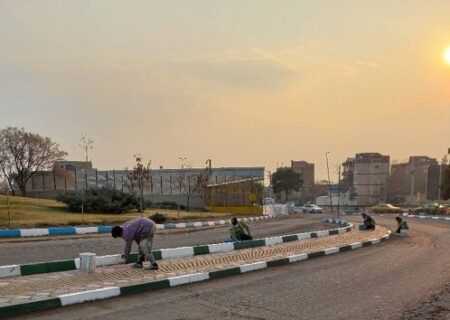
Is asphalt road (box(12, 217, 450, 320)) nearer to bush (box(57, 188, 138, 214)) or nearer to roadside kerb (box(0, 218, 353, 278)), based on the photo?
roadside kerb (box(0, 218, 353, 278))

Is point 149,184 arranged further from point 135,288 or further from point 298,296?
point 298,296

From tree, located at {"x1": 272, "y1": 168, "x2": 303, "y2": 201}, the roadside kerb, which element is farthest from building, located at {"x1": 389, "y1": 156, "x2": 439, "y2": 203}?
the roadside kerb

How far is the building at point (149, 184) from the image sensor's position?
181ft

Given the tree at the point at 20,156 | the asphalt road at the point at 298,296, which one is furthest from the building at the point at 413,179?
the asphalt road at the point at 298,296

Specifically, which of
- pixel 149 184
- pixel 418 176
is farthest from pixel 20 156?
pixel 418 176

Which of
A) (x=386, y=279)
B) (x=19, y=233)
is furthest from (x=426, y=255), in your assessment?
(x=19, y=233)

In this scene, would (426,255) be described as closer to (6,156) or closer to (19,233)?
(19,233)

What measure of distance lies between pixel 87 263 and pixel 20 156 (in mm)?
49939

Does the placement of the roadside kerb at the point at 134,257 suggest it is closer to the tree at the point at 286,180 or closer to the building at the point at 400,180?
the tree at the point at 286,180

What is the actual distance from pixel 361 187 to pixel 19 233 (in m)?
102

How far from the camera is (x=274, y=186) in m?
102

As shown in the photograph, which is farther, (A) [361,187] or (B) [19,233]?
(A) [361,187]

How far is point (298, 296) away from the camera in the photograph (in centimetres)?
916

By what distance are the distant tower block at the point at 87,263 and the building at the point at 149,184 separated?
42.7m
